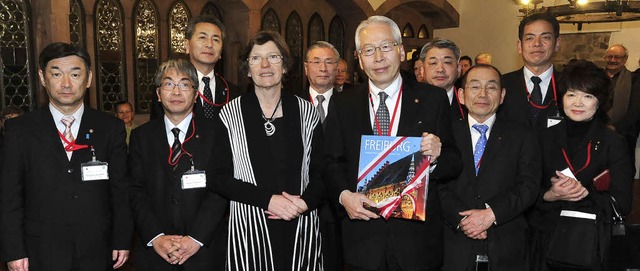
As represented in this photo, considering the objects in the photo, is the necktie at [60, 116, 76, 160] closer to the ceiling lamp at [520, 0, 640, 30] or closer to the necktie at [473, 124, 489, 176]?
the necktie at [473, 124, 489, 176]

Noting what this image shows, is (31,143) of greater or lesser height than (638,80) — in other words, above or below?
below

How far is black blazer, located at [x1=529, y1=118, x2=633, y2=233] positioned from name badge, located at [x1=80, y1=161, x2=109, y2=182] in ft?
7.52

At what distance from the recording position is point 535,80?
318cm

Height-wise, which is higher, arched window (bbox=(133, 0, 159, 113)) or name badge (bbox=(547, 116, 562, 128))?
arched window (bbox=(133, 0, 159, 113))

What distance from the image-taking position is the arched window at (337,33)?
10273 millimetres

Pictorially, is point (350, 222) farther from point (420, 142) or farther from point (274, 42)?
point (274, 42)

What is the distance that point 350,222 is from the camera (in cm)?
229

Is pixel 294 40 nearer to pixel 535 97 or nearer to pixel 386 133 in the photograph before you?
pixel 535 97

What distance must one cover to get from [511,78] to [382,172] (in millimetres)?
1589

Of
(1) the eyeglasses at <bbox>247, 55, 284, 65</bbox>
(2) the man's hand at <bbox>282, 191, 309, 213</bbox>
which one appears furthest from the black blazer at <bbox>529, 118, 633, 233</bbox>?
(1) the eyeglasses at <bbox>247, 55, 284, 65</bbox>

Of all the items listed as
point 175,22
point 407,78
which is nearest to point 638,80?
point 407,78

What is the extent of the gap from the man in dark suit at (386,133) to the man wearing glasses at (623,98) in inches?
214

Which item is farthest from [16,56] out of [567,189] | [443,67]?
[567,189]

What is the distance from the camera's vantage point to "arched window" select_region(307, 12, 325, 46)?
9.80m
